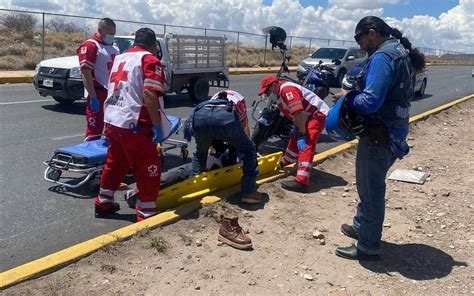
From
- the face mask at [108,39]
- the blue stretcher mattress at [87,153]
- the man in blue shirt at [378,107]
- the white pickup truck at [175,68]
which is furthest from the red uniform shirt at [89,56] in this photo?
the white pickup truck at [175,68]

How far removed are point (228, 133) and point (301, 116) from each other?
4.45ft

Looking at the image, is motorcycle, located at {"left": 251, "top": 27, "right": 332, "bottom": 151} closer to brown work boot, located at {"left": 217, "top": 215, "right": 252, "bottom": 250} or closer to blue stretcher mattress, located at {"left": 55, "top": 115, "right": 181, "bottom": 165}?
blue stretcher mattress, located at {"left": 55, "top": 115, "right": 181, "bottom": 165}

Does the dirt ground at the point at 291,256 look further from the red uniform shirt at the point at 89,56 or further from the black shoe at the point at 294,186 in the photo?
the red uniform shirt at the point at 89,56

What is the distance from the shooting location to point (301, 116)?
598cm

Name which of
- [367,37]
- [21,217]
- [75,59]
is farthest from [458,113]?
[21,217]

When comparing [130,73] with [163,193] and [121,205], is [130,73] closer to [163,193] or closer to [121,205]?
[163,193]

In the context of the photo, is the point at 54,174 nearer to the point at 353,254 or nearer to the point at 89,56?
the point at 89,56

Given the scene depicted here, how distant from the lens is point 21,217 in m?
4.62

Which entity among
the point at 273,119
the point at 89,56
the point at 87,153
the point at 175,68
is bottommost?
the point at 87,153

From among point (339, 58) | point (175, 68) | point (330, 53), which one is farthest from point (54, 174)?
point (330, 53)

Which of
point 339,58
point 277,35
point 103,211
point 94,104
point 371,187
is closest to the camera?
point 371,187

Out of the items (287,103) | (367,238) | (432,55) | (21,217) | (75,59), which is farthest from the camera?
(432,55)

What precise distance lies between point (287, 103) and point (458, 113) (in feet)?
30.7

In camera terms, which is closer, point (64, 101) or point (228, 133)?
point (228, 133)
